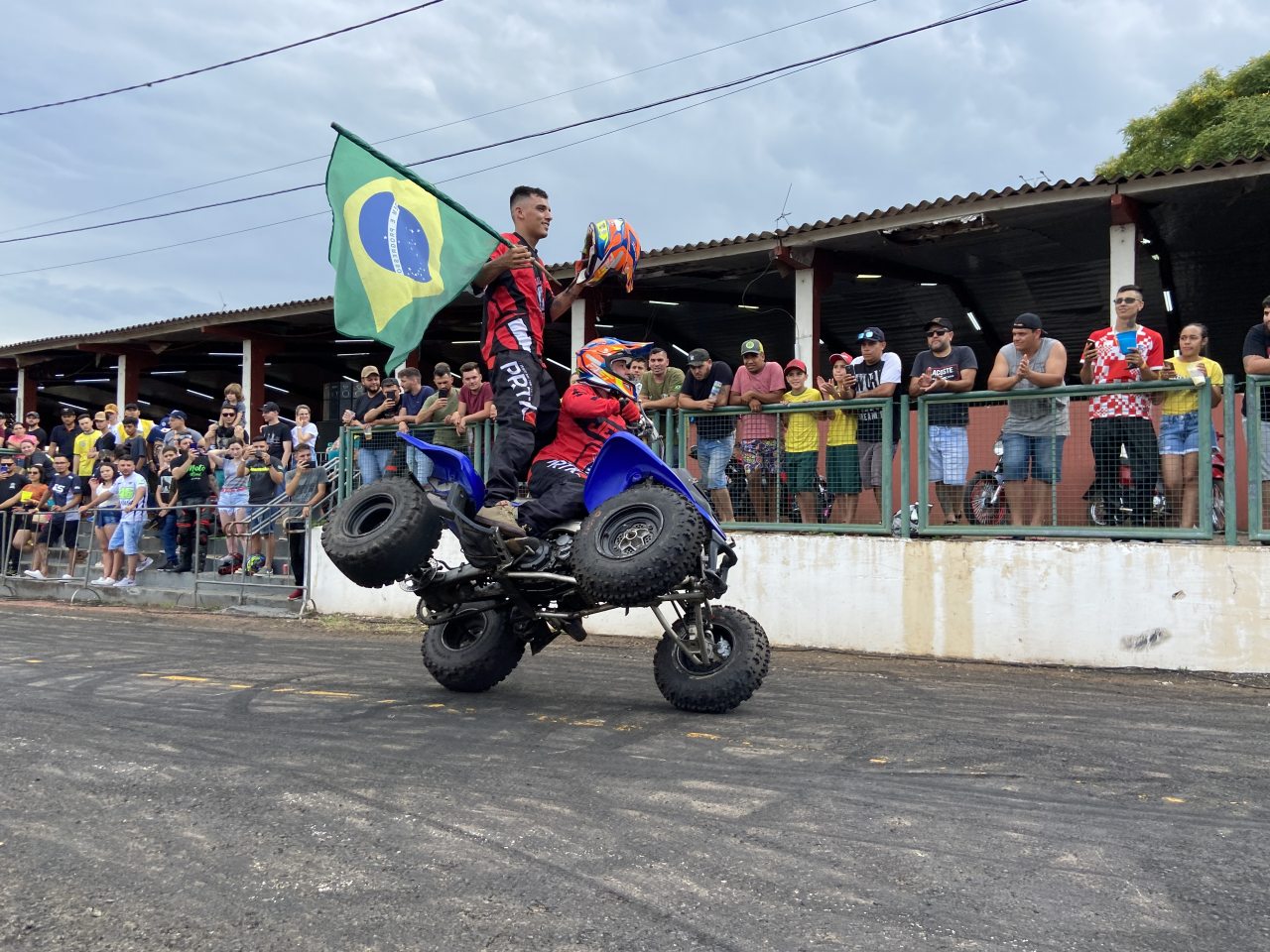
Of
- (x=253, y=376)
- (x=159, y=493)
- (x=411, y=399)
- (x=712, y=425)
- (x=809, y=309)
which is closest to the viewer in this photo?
(x=712, y=425)

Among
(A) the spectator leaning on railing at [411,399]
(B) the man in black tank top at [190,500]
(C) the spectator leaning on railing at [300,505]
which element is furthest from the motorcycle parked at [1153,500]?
(B) the man in black tank top at [190,500]

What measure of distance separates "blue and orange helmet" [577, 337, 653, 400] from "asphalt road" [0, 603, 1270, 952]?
1.83 m

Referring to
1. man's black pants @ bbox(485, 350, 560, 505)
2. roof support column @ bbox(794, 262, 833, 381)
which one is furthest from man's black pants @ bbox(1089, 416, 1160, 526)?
roof support column @ bbox(794, 262, 833, 381)

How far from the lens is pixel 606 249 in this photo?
5.71m

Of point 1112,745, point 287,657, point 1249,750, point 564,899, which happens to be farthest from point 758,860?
point 287,657

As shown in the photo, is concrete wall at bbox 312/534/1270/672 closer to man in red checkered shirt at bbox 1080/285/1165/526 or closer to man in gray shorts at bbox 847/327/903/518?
man in red checkered shirt at bbox 1080/285/1165/526

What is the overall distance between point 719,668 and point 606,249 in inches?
93.3

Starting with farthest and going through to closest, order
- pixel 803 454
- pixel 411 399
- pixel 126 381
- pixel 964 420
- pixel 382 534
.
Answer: pixel 126 381 < pixel 411 399 < pixel 803 454 < pixel 964 420 < pixel 382 534

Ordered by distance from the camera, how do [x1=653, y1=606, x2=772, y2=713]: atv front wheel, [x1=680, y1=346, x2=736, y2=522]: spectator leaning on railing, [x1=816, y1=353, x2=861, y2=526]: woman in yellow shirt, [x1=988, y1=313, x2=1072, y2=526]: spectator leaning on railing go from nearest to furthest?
1. [x1=653, y1=606, x2=772, y2=713]: atv front wheel
2. [x1=988, y1=313, x2=1072, y2=526]: spectator leaning on railing
3. [x1=816, y1=353, x2=861, y2=526]: woman in yellow shirt
4. [x1=680, y1=346, x2=736, y2=522]: spectator leaning on railing

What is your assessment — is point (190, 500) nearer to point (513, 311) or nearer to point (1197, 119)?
point (513, 311)

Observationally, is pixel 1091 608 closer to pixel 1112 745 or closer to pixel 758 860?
pixel 1112 745

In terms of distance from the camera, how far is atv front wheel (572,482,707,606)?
489 cm

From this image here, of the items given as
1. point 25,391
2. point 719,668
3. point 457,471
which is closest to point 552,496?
point 457,471

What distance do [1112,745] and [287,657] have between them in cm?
604
